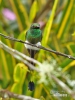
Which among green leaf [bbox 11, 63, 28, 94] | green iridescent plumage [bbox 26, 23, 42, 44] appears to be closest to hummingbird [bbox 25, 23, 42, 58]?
green iridescent plumage [bbox 26, 23, 42, 44]

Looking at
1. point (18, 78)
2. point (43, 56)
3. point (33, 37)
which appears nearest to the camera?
point (33, 37)

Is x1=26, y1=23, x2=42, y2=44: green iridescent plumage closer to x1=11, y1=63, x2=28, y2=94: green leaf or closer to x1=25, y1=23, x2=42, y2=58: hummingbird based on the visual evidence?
x1=25, y1=23, x2=42, y2=58: hummingbird

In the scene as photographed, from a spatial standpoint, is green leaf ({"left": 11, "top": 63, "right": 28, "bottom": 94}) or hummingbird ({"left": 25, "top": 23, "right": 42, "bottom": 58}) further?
green leaf ({"left": 11, "top": 63, "right": 28, "bottom": 94})

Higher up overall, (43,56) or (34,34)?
(43,56)

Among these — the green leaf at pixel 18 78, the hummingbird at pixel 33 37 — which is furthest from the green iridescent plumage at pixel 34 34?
the green leaf at pixel 18 78

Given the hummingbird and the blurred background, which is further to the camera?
the blurred background

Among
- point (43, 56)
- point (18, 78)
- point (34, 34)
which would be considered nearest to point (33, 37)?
point (34, 34)

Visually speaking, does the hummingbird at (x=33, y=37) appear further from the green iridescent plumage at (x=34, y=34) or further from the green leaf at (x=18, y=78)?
the green leaf at (x=18, y=78)

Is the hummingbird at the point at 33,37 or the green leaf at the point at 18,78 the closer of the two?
the hummingbird at the point at 33,37

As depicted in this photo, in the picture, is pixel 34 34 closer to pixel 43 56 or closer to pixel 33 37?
pixel 33 37

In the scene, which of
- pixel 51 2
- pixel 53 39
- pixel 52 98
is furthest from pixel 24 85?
pixel 51 2

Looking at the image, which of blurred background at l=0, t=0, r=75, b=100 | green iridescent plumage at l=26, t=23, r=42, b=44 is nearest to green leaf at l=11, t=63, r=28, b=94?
blurred background at l=0, t=0, r=75, b=100

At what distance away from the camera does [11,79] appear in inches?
87.4

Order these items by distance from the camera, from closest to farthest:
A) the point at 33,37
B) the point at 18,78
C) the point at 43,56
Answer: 1. the point at 33,37
2. the point at 18,78
3. the point at 43,56
